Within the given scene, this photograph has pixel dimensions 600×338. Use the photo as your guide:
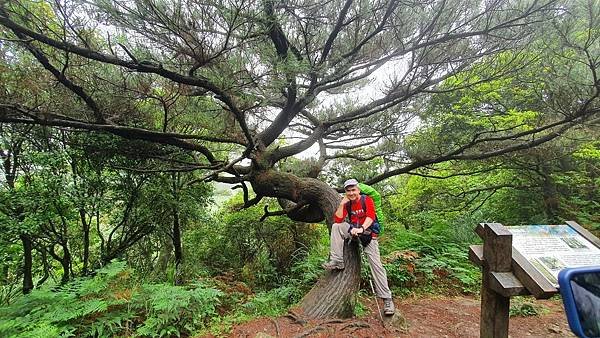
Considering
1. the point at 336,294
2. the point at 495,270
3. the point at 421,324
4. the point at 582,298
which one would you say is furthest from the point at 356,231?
the point at 582,298

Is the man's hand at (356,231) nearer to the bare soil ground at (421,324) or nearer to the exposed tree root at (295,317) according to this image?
the bare soil ground at (421,324)

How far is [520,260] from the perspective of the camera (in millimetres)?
2062

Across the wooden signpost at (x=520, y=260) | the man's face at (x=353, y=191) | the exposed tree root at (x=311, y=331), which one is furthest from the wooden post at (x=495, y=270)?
the man's face at (x=353, y=191)

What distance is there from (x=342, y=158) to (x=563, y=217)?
Result: 16.3 feet

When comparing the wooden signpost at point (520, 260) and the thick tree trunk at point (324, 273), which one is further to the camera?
the thick tree trunk at point (324, 273)

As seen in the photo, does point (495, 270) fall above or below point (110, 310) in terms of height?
above

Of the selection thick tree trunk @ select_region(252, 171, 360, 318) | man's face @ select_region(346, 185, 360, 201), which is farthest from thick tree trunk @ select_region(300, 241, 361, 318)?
man's face @ select_region(346, 185, 360, 201)

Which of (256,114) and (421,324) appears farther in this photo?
(256,114)

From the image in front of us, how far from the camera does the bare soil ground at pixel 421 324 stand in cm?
312

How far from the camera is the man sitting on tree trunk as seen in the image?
11.7 ft

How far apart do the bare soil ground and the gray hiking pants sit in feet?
1.19

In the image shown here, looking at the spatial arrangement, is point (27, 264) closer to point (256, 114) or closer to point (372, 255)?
point (256, 114)

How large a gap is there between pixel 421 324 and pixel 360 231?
52.2 inches

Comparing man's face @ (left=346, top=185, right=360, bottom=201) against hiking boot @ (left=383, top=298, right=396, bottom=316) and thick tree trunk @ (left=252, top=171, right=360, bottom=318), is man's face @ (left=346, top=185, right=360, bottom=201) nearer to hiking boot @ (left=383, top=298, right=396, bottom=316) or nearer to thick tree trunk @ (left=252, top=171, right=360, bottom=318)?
thick tree trunk @ (left=252, top=171, right=360, bottom=318)
